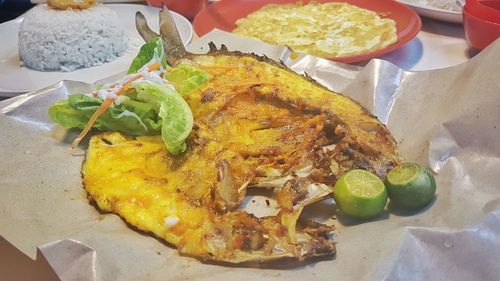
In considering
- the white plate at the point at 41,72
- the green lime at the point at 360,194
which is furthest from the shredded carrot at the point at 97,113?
the green lime at the point at 360,194

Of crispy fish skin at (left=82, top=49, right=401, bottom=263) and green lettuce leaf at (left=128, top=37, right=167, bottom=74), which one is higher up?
green lettuce leaf at (left=128, top=37, right=167, bottom=74)

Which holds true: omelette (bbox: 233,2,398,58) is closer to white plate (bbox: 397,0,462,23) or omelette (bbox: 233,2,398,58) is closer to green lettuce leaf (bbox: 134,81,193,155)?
white plate (bbox: 397,0,462,23)

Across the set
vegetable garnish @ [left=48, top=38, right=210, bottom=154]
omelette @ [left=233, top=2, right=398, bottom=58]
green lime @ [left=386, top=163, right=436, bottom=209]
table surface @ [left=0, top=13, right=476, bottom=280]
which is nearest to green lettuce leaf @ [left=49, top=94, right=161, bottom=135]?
vegetable garnish @ [left=48, top=38, right=210, bottom=154]

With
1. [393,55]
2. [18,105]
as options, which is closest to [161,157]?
[18,105]

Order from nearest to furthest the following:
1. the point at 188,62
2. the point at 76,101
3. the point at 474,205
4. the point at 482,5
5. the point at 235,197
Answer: the point at 474,205 → the point at 235,197 → the point at 76,101 → the point at 188,62 → the point at 482,5

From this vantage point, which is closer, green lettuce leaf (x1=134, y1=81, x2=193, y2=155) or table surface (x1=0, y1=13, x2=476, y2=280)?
green lettuce leaf (x1=134, y1=81, x2=193, y2=155)

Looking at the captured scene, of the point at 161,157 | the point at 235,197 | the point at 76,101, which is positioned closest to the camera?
the point at 235,197

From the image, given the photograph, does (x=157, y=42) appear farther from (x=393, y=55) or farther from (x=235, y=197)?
(x=393, y=55)
